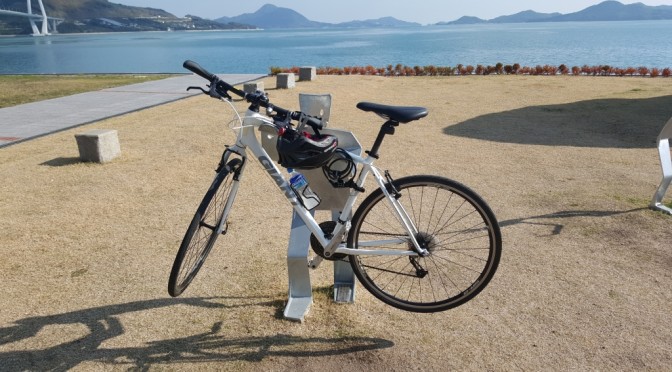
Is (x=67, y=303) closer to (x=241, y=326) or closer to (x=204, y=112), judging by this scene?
(x=241, y=326)

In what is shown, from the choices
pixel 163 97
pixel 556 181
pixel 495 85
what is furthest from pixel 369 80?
pixel 556 181

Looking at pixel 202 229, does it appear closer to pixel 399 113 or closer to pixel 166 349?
pixel 166 349

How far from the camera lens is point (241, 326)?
10.7 feet

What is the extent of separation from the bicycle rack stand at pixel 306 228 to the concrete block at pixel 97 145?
517cm

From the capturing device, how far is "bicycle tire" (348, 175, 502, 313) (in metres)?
2.96

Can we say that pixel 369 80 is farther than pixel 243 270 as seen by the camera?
Yes

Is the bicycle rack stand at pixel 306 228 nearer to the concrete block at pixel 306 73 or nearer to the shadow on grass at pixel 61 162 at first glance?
the shadow on grass at pixel 61 162

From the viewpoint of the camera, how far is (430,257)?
3.80 m

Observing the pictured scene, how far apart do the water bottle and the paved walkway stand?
26.3 feet

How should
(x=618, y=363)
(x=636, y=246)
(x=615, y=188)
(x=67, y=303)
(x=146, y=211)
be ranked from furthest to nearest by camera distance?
(x=615, y=188) → (x=146, y=211) → (x=636, y=246) → (x=67, y=303) → (x=618, y=363)

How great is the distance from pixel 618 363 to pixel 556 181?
393 centimetres

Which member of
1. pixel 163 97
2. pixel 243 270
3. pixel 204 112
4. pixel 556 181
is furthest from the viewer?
pixel 163 97

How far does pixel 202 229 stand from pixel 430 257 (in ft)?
5.96

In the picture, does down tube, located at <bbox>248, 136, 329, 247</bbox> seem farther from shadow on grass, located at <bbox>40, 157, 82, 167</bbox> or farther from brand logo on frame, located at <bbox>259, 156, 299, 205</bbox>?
shadow on grass, located at <bbox>40, 157, 82, 167</bbox>
